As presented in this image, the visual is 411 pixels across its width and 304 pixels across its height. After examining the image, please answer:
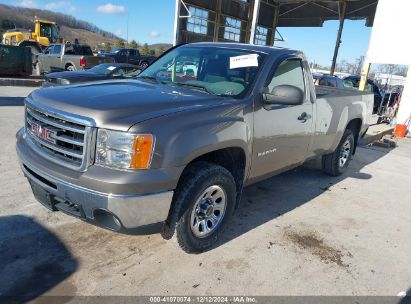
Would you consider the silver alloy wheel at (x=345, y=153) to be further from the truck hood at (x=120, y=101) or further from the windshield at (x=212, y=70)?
the truck hood at (x=120, y=101)

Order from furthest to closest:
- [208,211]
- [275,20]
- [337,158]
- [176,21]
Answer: [275,20] → [176,21] → [337,158] → [208,211]

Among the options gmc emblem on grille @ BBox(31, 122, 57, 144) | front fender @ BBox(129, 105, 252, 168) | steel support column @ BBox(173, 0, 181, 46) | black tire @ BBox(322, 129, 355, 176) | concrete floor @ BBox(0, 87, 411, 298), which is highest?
steel support column @ BBox(173, 0, 181, 46)

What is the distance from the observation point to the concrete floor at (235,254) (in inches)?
118

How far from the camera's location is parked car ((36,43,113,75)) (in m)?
18.3

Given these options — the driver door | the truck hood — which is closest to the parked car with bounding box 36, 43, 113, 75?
the driver door

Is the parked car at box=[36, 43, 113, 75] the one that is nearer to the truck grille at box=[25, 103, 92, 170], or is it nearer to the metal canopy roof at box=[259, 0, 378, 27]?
the metal canopy roof at box=[259, 0, 378, 27]

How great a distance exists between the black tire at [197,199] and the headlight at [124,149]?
50 cm

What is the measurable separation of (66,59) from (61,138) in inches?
701

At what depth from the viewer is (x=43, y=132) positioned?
308 cm

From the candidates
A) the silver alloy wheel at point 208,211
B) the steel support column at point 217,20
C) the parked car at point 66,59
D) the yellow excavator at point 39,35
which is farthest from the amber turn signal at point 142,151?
the yellow excavator at point 39,35

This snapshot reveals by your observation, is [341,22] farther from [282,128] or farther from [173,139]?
[173,139]

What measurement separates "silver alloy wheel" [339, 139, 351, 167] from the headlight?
4473mm

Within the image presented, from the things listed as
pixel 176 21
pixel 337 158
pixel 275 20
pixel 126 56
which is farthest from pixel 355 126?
pixel 126 56

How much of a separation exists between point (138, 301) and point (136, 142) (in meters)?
1.19
